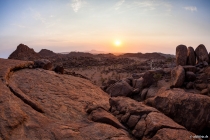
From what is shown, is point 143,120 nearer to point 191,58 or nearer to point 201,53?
point 191,58

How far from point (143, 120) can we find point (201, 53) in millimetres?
11529

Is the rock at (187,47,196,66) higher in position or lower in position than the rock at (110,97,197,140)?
higher

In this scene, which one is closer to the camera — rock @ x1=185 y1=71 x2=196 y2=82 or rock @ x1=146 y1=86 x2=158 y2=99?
rock @ x1=146 y1=86 x2=158 y2=99

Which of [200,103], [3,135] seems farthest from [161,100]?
[3,135]

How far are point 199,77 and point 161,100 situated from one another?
649cm

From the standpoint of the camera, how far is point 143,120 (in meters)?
4.74

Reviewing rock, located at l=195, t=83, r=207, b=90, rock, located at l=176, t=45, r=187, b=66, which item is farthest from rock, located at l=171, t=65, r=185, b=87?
rock, located at l=176, t=45, r=187, b=66

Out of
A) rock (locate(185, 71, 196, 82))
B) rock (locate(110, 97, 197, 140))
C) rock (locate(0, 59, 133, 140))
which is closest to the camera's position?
rock (locate(0, 59, 133, 140))

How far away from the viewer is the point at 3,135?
3441mm

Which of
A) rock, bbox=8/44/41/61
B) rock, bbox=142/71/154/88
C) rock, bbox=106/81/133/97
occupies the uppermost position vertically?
rock, bbox=8/44/41/61

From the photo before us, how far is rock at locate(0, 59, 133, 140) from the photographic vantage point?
3.75 metres

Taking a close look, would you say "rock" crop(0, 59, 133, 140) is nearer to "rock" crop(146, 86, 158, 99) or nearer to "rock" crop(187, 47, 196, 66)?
"rock" crop(146, 86, 158, 99)

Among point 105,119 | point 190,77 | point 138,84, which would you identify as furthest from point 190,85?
point 105,119

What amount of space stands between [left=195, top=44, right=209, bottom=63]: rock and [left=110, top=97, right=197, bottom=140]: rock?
1050 cm
